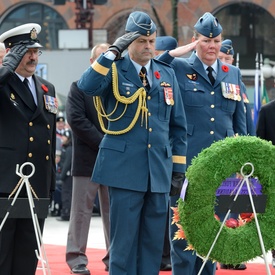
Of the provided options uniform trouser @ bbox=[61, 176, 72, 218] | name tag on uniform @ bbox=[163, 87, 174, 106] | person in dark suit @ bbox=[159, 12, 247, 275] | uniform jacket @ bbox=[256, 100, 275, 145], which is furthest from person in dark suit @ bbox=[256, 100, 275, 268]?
uniform trouser @ bbox=[61, 176, 72, 218]

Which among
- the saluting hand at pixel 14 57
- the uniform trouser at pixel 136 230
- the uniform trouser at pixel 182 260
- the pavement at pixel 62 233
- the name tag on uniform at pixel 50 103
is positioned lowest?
the pavement at pixel 62 233

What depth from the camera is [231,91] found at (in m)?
9.30

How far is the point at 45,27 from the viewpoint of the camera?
3703 cm

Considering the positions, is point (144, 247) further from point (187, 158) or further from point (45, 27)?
point (45, 27)

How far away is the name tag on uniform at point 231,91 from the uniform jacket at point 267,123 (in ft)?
9.01

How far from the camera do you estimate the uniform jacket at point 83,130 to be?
35.7ft

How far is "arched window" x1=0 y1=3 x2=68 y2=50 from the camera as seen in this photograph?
36.8 metres

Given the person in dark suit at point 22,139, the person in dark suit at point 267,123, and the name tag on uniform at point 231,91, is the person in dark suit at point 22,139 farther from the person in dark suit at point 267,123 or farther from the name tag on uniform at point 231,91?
the person in dark suit at point 267,123

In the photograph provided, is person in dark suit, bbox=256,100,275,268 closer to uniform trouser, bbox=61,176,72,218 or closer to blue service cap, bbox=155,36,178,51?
blue service cap, bbox=155,36,178,51

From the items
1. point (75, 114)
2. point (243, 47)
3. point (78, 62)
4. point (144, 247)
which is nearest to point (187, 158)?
point (144, 247)

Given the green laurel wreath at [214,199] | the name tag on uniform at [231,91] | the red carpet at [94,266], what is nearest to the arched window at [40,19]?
the red carpet at [94,266]

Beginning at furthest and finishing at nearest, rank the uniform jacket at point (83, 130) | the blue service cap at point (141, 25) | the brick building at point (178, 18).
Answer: the brick building at point (178, 18) < the uniform jacket at point (83, 130) < the blue service cap at point (141, 25)

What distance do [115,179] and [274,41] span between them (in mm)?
28863

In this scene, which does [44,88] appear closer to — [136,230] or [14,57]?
[14,57]
